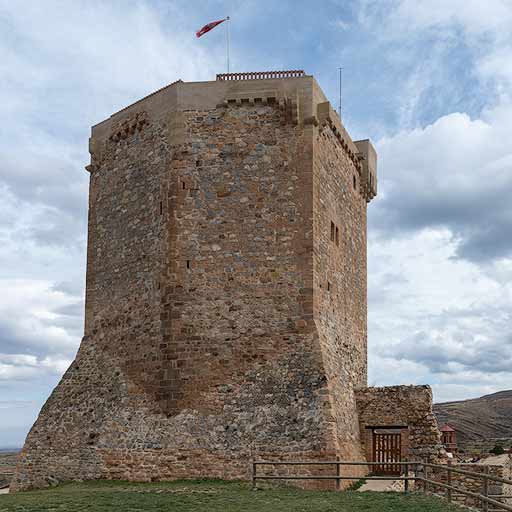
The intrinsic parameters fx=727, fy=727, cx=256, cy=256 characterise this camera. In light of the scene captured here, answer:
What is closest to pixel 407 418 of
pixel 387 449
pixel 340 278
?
pixel 387 449

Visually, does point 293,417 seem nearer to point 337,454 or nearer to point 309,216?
point 337,454

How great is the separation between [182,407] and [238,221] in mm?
4964

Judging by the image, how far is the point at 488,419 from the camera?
221ft

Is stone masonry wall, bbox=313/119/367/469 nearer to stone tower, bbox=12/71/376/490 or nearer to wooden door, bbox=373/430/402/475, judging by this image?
stone tower, bbox=12/71/376/490

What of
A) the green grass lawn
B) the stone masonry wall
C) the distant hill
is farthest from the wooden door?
the distant hill

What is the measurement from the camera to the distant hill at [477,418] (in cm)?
6184

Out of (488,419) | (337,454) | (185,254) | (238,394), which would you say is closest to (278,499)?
(337,454)

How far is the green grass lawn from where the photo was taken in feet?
42.2

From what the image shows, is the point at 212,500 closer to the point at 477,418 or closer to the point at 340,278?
the point at 340,278

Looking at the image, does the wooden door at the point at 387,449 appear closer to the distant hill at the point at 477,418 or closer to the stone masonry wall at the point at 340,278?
the stone masonry wall at the point at 340,278

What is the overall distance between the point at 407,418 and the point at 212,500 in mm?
8203

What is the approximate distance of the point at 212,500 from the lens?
45.1 ft

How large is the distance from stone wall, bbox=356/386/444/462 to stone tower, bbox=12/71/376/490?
612mm

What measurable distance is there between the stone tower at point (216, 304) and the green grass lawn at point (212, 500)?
59.5 inches
